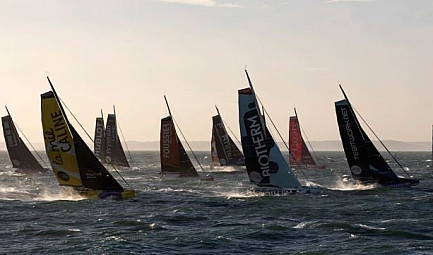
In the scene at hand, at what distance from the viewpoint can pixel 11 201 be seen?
159 feet

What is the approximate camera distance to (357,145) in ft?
171

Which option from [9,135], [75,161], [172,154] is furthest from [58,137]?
[9,135]

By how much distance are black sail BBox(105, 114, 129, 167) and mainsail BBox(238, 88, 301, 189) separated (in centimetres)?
4898

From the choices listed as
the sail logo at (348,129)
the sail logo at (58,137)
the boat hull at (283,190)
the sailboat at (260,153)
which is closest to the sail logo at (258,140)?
the sailboat at (260,153)

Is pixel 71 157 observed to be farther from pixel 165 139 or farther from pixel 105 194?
pixel 165 139

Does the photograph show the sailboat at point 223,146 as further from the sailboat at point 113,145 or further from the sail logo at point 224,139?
the sailboat at point 113,145

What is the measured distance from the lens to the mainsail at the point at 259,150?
44.0 meters

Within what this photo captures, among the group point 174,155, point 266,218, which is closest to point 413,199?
point 266,218

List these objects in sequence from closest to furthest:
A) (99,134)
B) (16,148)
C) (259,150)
Answer: (259,150) < (16,148) < (99,134)

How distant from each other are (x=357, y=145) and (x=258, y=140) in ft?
36.6

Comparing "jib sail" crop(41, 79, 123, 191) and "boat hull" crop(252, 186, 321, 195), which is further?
"boat hull" crop(252, 186, 321, 195)

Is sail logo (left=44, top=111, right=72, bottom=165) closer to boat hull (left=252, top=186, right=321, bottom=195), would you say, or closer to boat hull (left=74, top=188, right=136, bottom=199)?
boat hull (left=74, top=188, right=136, bottom=199)

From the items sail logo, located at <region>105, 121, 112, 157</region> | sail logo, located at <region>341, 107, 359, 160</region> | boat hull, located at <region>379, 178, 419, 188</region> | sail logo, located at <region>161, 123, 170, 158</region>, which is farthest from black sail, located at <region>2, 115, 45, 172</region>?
boat hull, located at <region>379, 178, 419, 188</region>

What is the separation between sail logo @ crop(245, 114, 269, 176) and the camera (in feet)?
145
